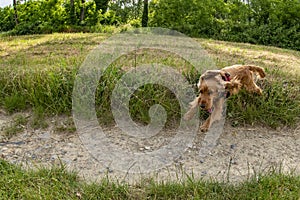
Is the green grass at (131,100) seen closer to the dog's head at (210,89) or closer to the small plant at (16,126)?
the small plant at (16,126)

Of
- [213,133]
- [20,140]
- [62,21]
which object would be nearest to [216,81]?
[213,133]

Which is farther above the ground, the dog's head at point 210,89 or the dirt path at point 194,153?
the dog's head at point 210,89

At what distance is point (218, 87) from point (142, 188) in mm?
860

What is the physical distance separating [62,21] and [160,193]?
9525 mm

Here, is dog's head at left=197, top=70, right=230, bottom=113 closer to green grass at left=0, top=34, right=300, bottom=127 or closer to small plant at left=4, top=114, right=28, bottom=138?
green grass at left=0, top=34, right=300, bottom=127

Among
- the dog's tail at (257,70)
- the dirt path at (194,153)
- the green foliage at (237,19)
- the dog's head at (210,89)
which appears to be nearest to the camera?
the dog's head at (210,89)

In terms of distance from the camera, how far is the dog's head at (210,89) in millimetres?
2520

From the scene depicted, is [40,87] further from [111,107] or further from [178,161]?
[178,161]

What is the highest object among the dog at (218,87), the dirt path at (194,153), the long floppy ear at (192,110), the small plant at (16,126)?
the dog at (218,87)

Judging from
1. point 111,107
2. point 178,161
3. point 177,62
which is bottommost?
point 178,161

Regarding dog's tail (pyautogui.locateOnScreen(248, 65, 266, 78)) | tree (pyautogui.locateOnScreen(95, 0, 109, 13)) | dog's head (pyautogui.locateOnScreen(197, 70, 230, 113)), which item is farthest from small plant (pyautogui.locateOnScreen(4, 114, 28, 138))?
tree (pyautogui.locateOnScreen(95, 0, 109, 13))

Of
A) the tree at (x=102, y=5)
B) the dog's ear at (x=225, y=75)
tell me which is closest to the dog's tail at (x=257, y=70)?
the dog's ear at (x=225, y=75)

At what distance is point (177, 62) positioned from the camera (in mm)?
4035

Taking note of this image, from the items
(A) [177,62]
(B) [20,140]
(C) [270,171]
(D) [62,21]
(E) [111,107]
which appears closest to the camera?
(C) [270,171]
